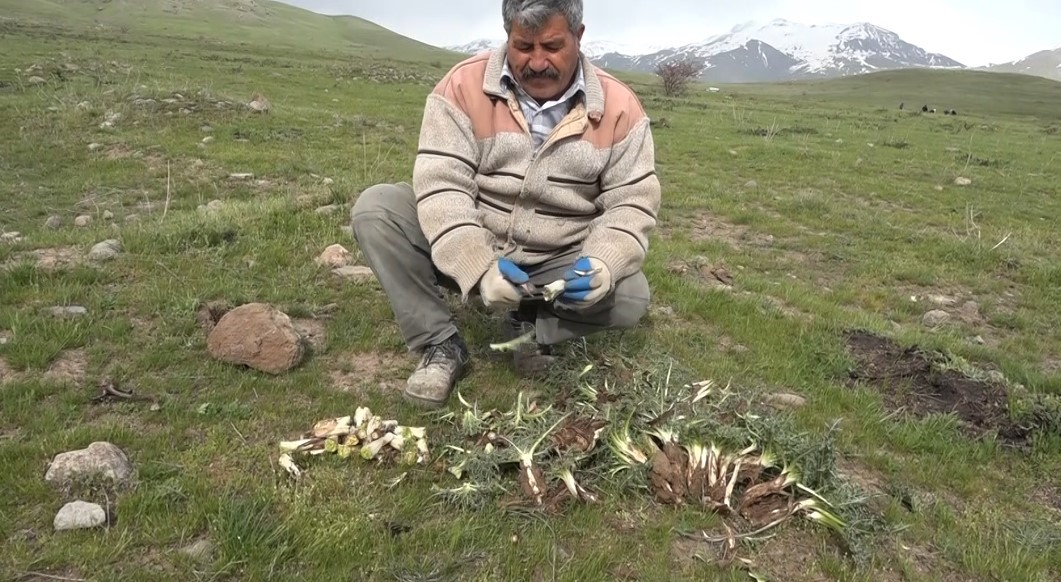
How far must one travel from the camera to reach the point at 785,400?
3.93 metres

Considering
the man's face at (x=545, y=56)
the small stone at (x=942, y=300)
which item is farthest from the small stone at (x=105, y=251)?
the small stone at (x=942, y=300)

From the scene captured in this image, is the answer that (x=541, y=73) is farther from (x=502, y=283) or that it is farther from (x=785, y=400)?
(x=785, y=400)

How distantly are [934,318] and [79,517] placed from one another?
631 cm

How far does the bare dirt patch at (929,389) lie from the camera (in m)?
3.80

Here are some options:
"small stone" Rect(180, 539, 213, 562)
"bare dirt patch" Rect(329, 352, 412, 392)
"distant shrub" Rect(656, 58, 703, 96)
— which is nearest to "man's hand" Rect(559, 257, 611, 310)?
"bare dirt patch" Rect(329, 352, 412, 392)

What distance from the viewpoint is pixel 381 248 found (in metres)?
3.64

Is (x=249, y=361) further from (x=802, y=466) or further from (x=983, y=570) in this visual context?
(x=983, y=570)

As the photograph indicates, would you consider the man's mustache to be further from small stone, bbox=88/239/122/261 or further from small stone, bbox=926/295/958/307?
small stone, bbox=926/295/958/307

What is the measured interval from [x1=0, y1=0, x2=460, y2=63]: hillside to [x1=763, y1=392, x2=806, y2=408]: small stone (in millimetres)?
60680

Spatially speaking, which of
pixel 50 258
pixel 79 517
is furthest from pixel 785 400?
pixel 50 258

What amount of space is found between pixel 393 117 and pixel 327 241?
1190 cm

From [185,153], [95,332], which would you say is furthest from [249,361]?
[185,153]

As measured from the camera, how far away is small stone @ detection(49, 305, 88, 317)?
4.09 meters

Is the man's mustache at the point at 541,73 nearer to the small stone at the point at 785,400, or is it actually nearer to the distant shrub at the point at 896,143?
the small stone at the point at 785,400
